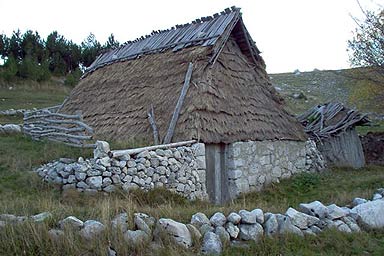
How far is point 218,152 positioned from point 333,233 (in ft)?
18.9

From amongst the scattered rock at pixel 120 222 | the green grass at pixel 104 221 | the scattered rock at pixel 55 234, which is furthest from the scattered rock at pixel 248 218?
the scattered rock at pixel 55 234

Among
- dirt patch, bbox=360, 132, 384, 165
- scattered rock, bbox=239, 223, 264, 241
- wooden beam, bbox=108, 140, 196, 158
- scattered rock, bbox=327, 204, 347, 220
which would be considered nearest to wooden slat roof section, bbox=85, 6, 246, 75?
wooden beam, bbox=108, 140, 196, 158

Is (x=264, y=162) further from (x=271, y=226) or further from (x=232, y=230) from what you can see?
(x=232, y=230)

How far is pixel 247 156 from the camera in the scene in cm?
1155

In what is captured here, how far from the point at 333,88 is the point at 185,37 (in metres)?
29.1

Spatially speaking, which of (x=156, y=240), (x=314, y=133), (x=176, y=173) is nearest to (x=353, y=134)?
(x=314, y=133)

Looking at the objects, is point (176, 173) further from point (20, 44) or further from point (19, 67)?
point (20, 44)

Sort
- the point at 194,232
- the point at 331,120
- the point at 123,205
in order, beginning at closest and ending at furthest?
the point at 194,232, the point at 123,205, the point at 331,120

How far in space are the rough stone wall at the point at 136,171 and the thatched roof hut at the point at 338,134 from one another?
276 inches

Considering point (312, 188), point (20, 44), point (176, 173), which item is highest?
point (20, 44)

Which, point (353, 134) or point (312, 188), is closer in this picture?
point (312, 188)

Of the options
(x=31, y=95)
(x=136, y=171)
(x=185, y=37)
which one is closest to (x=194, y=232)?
(x=136, y=171)

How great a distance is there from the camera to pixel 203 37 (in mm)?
12367

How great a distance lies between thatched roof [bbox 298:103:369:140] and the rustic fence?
846 centimetres
